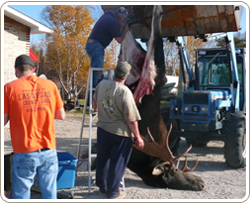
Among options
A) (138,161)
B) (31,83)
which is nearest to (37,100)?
(31,83)

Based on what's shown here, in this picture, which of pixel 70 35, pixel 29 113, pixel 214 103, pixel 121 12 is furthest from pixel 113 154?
pixel 70 35

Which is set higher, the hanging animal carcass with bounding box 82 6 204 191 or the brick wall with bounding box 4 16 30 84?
the brick wall with bounding box 4 16 30 84

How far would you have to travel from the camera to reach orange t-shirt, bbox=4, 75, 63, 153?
304 centimetres

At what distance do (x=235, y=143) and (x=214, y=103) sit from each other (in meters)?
1.05

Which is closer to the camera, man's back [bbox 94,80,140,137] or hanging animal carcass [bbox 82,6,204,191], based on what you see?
man's back [bbox 94,80,140,137]

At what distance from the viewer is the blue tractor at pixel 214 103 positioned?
21.0ft

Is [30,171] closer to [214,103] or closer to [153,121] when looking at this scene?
[153,121]

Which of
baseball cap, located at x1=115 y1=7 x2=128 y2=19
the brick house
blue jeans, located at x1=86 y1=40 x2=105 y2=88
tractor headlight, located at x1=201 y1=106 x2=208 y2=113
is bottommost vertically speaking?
tractor headlight, located at x1=201 y1=106 x2=208 y2=113

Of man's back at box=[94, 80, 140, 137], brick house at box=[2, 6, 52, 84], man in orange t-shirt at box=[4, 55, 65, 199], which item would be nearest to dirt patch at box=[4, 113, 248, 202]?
man's back at box=[94, 80, 140, 137]

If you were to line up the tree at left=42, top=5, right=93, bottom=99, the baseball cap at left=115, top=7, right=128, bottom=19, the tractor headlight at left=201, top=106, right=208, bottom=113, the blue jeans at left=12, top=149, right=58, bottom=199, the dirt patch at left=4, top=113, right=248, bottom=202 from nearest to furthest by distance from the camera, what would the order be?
the blue jeans at left=12, top=149, right=58, bottom=199
the dirt patch at left=4, top=113, right=248, bottom=202
the baseball cap at left=115, top=7, right=128, bottom=19
the tractor headlight at left=201, top=106, right=208, bottom=113
the tree at left=42, top=5, right=93, bottom=99

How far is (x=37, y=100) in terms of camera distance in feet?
10.2

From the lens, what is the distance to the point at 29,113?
10.1ft

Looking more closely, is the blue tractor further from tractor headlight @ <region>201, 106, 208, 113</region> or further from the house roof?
the house roof

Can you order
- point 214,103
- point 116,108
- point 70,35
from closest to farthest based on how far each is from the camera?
point 116,108 < point 214,103 < point 70,35
